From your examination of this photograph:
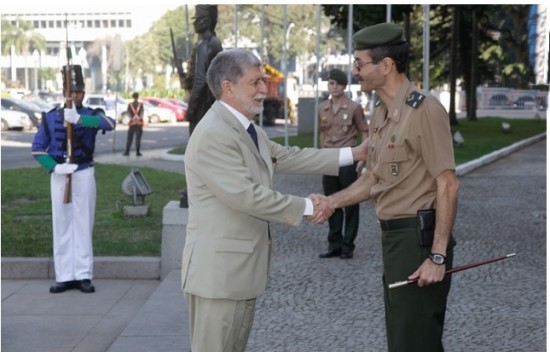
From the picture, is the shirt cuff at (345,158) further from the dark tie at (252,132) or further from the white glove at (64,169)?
the white glove at (64,169)

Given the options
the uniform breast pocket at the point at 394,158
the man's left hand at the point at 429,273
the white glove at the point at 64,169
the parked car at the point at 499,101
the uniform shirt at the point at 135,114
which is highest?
the uniform breast pocket at the point at 394,158

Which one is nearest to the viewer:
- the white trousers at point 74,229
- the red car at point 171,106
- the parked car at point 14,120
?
the white trousers at point 74,229

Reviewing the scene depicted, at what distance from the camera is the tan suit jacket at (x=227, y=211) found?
4262 millimetres

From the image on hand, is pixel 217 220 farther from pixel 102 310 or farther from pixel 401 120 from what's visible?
pixel 102 310

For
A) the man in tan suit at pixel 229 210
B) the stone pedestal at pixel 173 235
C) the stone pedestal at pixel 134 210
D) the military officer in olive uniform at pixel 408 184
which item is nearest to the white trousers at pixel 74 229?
the stone pedestal at pixel 173 235

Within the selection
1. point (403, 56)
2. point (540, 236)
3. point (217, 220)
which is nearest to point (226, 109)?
point (217, 220)

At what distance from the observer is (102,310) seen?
8.42m

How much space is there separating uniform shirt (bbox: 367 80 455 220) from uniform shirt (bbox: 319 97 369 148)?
562 centimetres

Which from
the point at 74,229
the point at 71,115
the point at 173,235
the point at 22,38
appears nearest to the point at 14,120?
the point at 173,235

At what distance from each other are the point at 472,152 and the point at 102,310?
18.1 metres

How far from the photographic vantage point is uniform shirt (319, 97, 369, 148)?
10.1 metres

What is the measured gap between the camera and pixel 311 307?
7.90 meters

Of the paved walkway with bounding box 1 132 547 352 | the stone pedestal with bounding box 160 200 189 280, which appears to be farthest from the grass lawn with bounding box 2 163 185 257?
the paved walkway with bounding box 1 132 547 352

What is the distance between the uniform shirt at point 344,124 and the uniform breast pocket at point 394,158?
571 cm
